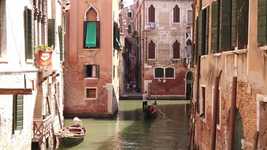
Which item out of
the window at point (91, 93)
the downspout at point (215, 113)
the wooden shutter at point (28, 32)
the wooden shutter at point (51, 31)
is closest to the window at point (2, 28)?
the wooden shutter at point (28, 32)

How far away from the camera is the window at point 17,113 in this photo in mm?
11859

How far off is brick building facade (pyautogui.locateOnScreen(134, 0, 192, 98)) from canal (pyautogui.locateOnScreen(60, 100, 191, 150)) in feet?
22.3

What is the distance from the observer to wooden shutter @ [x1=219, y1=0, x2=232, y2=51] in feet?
32.6

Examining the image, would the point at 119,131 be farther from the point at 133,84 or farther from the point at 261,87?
the point at 133,84

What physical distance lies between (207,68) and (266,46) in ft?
18.6

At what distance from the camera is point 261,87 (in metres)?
7.90

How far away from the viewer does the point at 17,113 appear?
11992mm

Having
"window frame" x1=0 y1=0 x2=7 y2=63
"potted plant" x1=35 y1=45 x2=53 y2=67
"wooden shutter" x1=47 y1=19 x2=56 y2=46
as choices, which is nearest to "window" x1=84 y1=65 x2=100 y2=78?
"wooden shutter" x1=47 y1=19 x2=56 y2=46

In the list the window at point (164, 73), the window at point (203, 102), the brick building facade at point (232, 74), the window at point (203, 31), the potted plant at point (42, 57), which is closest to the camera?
the brick building facade at point (232, 74)

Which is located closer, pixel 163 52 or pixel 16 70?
pixel 16 70

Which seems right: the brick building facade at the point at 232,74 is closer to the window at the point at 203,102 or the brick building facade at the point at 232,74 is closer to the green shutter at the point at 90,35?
the window at the point at 203,102

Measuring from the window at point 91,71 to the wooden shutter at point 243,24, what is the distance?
19106 millimetres

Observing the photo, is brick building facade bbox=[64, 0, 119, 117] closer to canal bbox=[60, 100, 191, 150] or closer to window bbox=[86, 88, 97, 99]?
window bbox=[86, 88, 97, 99]

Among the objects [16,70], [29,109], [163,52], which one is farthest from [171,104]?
[16,70]
